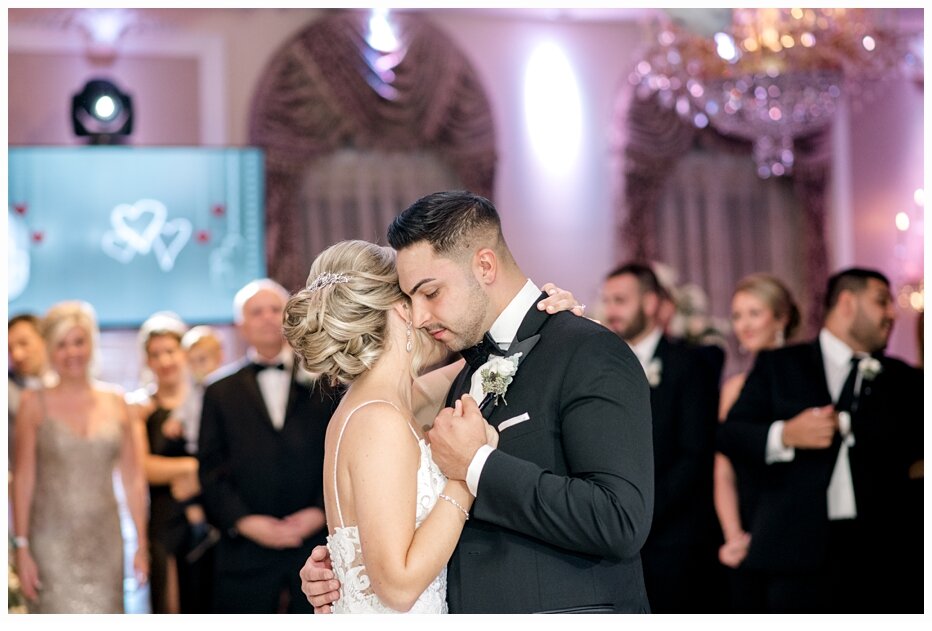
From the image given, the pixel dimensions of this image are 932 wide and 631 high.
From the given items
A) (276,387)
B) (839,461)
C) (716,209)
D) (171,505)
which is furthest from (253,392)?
(716,209)

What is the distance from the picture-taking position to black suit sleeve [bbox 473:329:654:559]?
2.24 meters

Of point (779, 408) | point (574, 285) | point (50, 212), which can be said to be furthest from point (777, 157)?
point (50, 212)

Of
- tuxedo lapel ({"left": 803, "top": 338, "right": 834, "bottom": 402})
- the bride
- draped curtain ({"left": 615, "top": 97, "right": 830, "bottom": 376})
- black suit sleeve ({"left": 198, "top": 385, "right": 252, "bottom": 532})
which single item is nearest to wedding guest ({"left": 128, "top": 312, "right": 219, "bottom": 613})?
black suit sleeve ({"left": 198, "top": 385, "right": 252, "bottom": 532})

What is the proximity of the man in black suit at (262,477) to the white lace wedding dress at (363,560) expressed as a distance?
204 cm

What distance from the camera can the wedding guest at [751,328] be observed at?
5.21 metres

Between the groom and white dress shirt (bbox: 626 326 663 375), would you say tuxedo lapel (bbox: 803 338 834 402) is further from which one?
the groom

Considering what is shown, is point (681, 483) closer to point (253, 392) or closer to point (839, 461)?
point (839, 461)

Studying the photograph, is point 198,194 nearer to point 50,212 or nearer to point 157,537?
point 50,212

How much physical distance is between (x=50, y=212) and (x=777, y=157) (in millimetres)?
4919

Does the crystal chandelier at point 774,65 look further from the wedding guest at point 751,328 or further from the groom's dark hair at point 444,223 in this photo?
the groom's dark hair at point 444,223

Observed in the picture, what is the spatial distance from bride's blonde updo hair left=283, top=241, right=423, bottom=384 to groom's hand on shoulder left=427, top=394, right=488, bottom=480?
346mm

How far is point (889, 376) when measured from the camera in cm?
459

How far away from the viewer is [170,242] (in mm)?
8250

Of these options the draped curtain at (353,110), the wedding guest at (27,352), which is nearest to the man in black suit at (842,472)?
the wedding guest at (27,352)
